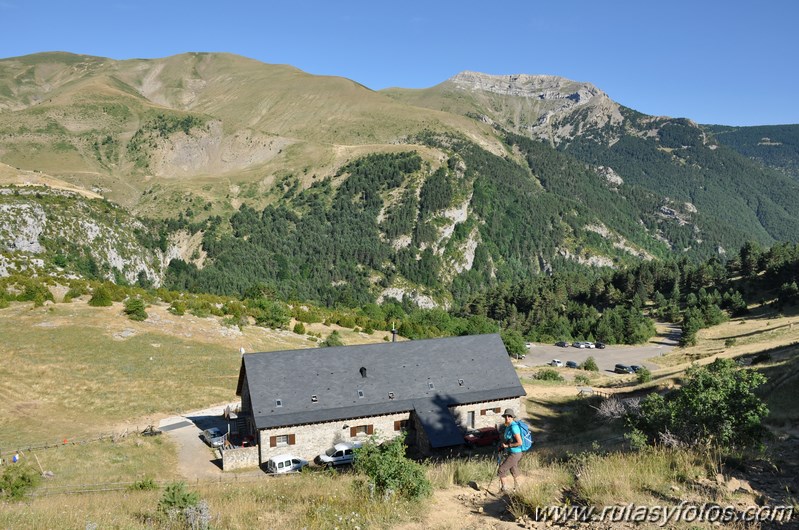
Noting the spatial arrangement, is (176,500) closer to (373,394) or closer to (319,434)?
(319,434)

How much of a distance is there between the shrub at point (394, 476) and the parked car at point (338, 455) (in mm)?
21781

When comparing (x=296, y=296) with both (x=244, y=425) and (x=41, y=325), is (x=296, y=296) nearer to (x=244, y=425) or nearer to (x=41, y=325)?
(x=41, y=325)

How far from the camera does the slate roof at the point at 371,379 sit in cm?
3703

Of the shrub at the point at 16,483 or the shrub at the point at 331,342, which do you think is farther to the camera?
the shrub at the point at 331,342

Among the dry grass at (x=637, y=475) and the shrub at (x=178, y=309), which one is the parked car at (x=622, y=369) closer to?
the shrub at (x=178, y=309)

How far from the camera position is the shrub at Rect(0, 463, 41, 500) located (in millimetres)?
23344

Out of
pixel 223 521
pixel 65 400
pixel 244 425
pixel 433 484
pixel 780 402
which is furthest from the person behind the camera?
pixel 65 400

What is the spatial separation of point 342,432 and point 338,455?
1703 millimetres

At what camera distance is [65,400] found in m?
46.2

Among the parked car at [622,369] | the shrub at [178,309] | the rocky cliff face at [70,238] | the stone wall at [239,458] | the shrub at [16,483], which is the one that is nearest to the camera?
the shrub at [16,483]

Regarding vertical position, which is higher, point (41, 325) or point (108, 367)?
point (41, 325)

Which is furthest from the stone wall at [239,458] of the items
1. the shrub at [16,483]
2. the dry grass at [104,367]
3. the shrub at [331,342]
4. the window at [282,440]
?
the shrub at [331,342]

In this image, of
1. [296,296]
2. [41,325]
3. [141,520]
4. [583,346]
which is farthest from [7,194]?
[141,520]

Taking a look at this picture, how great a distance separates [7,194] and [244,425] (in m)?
142
